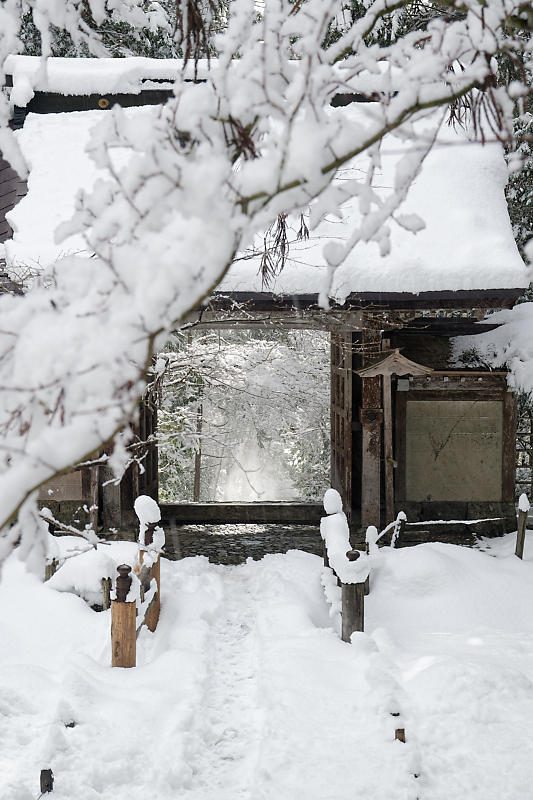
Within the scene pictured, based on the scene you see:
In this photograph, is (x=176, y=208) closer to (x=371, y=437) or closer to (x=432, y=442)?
(x=371, y=437)

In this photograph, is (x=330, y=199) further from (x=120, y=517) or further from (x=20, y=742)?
(x=120, y=517)

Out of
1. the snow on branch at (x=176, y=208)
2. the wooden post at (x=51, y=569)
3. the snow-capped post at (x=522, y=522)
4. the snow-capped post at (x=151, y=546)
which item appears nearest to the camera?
the snow on branch at (x=176, y=208)

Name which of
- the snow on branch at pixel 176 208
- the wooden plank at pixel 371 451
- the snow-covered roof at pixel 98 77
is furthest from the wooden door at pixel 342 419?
the snow on branch at pixel 176 208

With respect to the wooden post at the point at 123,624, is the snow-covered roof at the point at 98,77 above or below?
above

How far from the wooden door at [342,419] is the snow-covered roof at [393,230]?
1.10 metres

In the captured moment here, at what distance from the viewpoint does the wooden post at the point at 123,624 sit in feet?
14.8

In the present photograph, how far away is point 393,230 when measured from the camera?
805 cm

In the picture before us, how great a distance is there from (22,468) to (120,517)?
7152mm

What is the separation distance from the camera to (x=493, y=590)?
6.09 metres

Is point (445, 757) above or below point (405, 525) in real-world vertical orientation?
below

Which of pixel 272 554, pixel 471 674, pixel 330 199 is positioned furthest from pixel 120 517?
pixel 330 199

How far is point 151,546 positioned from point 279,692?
1.89m

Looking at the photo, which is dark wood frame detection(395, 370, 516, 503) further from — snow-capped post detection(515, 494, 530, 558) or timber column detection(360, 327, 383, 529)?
snow-capped post detection(515, 494, 530, 558)

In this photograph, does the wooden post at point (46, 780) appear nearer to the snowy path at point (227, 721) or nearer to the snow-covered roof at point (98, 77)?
the snowy path at point (227, 721)
